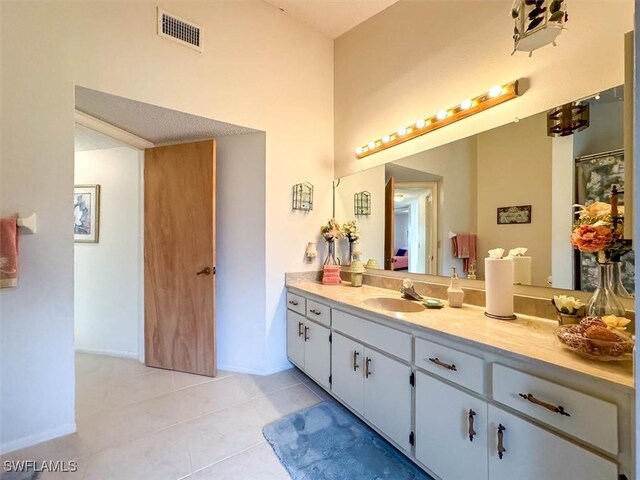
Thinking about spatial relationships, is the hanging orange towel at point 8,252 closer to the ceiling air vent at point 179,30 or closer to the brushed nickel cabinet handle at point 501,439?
the ceiling air vent at point 179,30

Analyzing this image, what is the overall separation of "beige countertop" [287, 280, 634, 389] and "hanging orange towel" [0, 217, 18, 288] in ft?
6.11

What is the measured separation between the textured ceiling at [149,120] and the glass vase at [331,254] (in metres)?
1.28

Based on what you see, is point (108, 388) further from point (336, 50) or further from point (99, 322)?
point (336, 50)

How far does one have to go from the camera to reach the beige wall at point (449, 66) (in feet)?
4.26

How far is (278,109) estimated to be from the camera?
101 inches

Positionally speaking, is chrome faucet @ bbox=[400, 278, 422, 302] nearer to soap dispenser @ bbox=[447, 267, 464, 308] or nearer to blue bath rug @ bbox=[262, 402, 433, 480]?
soap dispenser @ bbox=[447, 267, 464, 308]

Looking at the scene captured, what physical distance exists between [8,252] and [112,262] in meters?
1.50

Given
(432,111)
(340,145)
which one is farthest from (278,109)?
(432,111)

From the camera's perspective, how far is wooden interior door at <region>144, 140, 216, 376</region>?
8.18ft

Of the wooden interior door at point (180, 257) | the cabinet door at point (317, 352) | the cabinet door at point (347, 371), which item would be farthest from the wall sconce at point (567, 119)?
the wooden interior door at point (180, 257)

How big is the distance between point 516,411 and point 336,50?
3.25 metres

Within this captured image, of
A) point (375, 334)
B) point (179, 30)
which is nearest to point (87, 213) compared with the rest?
point (179, 30)

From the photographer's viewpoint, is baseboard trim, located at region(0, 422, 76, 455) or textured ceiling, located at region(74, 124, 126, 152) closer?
baseboard trim, located at region(0, 422, 76, 455)

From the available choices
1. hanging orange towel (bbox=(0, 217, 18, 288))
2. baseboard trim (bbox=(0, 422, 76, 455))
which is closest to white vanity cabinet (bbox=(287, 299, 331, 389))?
baseboard trim (bbox=(0, 422, 76, 455))
